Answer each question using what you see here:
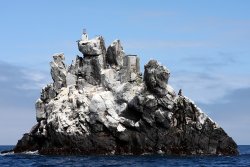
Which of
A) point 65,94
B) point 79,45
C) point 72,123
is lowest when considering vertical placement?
point 72,123

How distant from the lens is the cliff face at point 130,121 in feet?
291

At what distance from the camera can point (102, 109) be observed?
299 feet

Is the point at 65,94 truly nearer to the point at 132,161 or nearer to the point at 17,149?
the point at 17,149

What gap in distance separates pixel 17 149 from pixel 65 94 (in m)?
14.4

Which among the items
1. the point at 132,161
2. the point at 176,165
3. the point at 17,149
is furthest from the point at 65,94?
the point at 176,165

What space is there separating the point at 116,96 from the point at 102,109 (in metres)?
3.72

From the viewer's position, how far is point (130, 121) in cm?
8950

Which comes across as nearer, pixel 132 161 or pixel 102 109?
pixel 132 161

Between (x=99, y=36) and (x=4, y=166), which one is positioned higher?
(x=99, y=36)

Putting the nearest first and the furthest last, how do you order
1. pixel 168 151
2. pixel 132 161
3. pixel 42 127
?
pixel 132 161 < pixel 168 151 < pixel 42 127

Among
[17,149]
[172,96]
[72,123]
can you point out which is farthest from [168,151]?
[17,149]

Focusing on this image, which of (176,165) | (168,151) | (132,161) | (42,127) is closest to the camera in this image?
(176,165)

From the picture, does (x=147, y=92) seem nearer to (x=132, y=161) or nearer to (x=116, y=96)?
(x=116, y=96)

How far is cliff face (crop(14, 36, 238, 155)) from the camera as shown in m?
88.7
